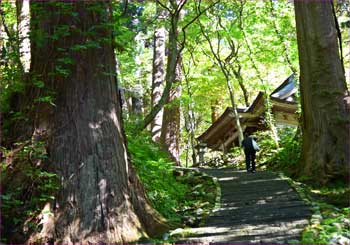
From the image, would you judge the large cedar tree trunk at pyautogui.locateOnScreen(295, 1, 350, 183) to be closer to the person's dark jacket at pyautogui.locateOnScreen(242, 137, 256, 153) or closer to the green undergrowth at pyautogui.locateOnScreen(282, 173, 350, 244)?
the green undergrowth at pyautogui.locateOnScreen(282, 173, 350, 244)

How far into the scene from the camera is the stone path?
19.9ft

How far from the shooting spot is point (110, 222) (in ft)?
18.2

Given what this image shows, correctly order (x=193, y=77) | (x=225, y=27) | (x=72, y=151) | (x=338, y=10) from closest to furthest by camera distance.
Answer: (x=72, y=151) < (x=338, y=10) < (x=225, y=27) < (x=193, y=77)

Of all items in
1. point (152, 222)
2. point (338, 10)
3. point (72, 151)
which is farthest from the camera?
point (338, 10)

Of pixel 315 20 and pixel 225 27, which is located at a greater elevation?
pixel 225 27

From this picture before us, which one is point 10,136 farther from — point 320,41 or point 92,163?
point 320,41

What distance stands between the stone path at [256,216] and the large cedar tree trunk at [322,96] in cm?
106

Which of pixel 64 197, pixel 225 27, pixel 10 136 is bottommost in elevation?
pixel 64 197

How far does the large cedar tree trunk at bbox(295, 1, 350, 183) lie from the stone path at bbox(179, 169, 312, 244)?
106cm

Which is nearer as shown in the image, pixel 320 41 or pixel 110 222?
pixel 110 222

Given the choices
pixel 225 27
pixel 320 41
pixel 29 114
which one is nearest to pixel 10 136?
pixel 29 114

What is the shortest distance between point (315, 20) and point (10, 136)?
791 centimetres

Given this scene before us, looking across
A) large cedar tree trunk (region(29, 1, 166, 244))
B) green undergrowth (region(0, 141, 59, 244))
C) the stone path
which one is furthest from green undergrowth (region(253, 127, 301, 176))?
green undergrowth (region(0, 141, 59, 244))

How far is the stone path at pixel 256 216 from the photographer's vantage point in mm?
6066
